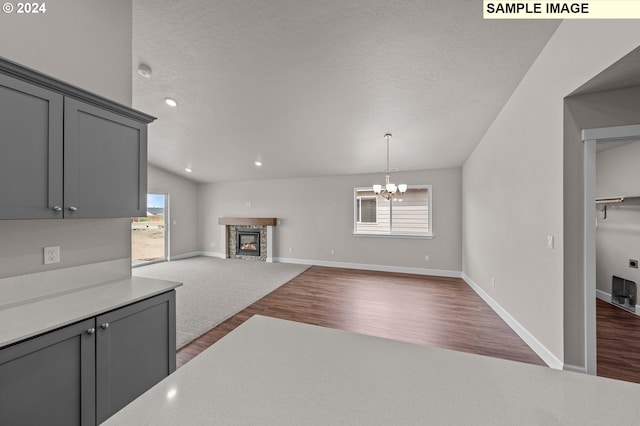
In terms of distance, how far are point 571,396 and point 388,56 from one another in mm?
2734

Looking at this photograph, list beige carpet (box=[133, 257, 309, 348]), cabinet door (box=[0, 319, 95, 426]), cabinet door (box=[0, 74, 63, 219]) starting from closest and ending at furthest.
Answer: cabinet door (box=[0, 319, 95, 426]) < cabinet door (box=[0, 74, 63, 219]) < beige carpet (box=[133, 257, 309, 348])

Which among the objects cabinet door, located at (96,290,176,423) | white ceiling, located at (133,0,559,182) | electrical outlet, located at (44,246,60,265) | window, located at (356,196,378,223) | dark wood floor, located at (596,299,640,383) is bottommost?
dark wood floor, located at (596,299,640,383)

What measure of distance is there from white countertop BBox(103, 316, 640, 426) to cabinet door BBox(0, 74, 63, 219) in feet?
4.60

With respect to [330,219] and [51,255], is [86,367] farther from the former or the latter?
[330,219]

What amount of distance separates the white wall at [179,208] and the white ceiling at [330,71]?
7.48 feet

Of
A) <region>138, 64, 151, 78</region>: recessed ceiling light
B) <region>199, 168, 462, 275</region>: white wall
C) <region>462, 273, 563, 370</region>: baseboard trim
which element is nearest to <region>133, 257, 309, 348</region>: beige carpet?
<region>199, 168, 462, 275</region>: white wall

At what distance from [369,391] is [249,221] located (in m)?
6.82

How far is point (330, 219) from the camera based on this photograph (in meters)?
6.49

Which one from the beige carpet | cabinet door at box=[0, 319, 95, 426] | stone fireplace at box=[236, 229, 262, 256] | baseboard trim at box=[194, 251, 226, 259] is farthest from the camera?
baseboard trim at box=[194, 251, 226, 259]

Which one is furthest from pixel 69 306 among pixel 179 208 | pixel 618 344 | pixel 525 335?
pixel 179 208

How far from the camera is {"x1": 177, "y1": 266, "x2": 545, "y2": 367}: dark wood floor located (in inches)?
107

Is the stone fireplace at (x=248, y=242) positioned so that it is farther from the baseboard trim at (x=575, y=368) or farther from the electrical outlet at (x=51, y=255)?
the baseboard trim at (x=575, y=368)

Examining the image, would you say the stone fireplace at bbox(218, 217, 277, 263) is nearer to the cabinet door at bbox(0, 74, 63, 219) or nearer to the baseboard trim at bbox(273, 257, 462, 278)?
the baseboard trim at bbox(273, 257, 462, 278)

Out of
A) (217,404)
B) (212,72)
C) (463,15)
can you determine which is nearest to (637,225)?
(463,15)
